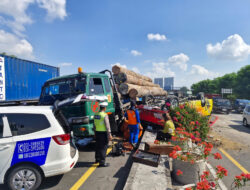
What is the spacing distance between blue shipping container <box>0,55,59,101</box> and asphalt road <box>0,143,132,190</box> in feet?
16.9

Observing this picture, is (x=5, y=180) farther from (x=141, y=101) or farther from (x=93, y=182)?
(x=141, y=101)

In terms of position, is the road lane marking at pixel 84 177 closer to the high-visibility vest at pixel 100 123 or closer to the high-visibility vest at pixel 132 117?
the high-visibility vest at pixel 100 123

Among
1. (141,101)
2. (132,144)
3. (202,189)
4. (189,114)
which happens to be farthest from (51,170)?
(141,101)

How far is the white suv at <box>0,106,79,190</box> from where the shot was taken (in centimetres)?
285

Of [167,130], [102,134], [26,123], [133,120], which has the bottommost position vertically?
[167,130]

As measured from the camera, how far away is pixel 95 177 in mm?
3742

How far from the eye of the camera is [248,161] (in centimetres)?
486

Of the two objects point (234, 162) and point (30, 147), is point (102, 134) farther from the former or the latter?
point (234, 162)

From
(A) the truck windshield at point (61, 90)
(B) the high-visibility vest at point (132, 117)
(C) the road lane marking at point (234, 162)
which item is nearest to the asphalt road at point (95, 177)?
(B) the high-visibility vest at point (132, 117)

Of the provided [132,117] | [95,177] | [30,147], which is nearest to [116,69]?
[132,117]

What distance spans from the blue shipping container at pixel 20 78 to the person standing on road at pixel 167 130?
688 cm

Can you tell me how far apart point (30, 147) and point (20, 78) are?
20.9ft

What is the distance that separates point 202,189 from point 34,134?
297cm

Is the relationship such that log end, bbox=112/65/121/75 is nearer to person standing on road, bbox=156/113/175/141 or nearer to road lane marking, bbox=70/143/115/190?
person standing on road, bbox=156/113/175/141
